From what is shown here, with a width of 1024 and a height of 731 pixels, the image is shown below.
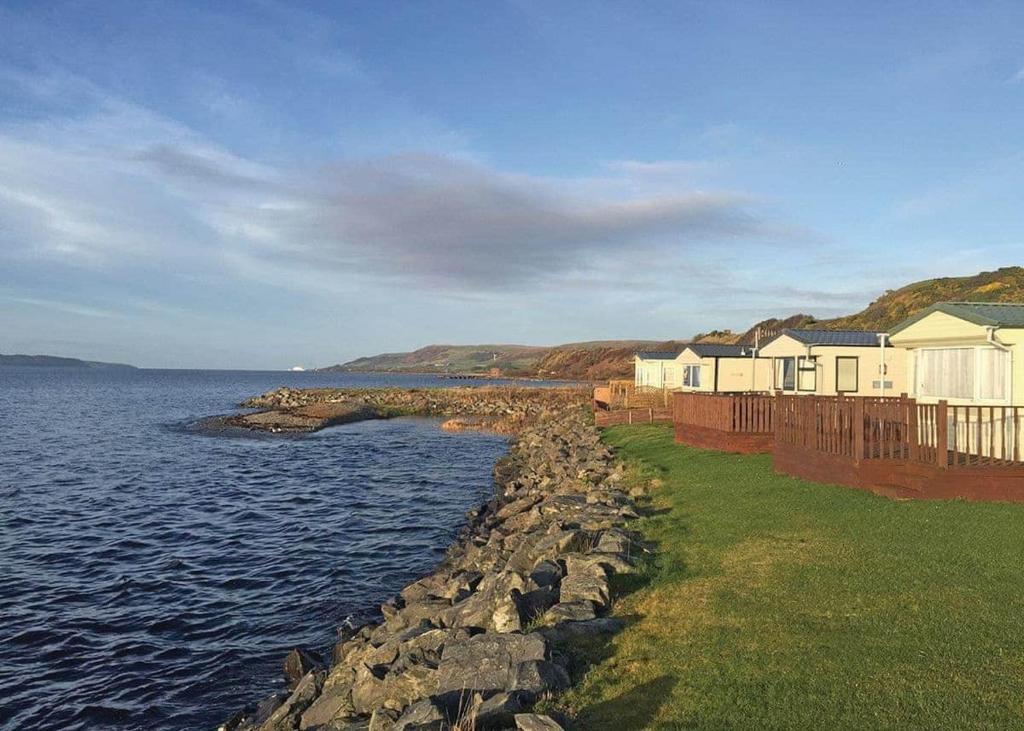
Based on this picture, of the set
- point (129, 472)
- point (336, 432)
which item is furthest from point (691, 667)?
point (336, 432)

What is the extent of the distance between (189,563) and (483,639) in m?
11.9

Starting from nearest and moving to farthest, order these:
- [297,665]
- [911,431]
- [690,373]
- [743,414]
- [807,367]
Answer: [297,665]
[911,431]
[743,414]
[807,367]
[690,373]

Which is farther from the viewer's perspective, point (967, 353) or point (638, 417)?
point (638, 417)

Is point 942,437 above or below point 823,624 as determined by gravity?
above

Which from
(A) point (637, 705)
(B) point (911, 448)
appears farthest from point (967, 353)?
(A) point (637, 705)

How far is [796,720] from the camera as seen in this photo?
5.30 m

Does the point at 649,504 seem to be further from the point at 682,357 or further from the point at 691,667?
the point at 682,357

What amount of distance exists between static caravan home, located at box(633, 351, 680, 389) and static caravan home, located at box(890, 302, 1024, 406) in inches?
943

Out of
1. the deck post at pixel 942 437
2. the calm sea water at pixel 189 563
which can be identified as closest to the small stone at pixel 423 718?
the calm sea water at pixel 189 563

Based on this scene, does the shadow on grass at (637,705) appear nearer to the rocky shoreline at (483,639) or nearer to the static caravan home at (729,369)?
the rocky shoreline at (483,639)

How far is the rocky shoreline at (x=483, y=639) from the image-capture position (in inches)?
235

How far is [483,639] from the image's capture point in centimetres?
693

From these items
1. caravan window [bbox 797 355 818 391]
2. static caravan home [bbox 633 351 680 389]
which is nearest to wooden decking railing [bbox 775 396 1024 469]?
caravan window [bbox 797 355 818 391]

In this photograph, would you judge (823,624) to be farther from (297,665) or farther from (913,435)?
(913,435)
